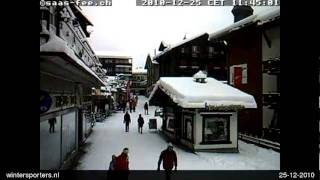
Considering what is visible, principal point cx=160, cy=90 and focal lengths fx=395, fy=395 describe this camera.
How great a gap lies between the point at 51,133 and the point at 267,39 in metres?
5.93

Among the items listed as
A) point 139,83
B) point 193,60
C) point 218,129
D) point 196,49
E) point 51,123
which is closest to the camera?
point 51,123

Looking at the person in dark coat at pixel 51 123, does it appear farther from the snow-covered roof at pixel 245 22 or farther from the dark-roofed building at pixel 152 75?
the snow-covered roof at pixel 245 22

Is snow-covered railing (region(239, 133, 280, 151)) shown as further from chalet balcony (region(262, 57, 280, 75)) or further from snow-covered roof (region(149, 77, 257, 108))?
chalet balcony (region(262, 57, 280, 75))

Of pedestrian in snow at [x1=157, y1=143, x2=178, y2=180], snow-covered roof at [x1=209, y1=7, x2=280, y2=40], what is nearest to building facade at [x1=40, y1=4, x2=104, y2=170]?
pedestrian in snow at [x1=157, y1=143, x2=178, y2=180]

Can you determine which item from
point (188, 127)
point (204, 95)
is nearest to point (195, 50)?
point (204, 95)

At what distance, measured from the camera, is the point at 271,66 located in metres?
8.80

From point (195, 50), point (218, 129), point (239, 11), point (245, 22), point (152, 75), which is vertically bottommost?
point (218, 129)

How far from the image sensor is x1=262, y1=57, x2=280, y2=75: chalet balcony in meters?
8.26

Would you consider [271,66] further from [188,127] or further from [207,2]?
[207,2]

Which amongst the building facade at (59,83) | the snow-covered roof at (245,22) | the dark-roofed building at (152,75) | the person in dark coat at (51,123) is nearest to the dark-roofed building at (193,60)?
the dark-roofed building at (152,75)

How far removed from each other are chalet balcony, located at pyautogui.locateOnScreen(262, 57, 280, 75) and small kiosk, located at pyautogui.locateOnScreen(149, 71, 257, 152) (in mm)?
760

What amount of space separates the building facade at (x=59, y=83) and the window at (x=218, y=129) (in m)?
2.90

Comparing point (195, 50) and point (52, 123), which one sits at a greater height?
point (195, 50)

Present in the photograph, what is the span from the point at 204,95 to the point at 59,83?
3737mm
